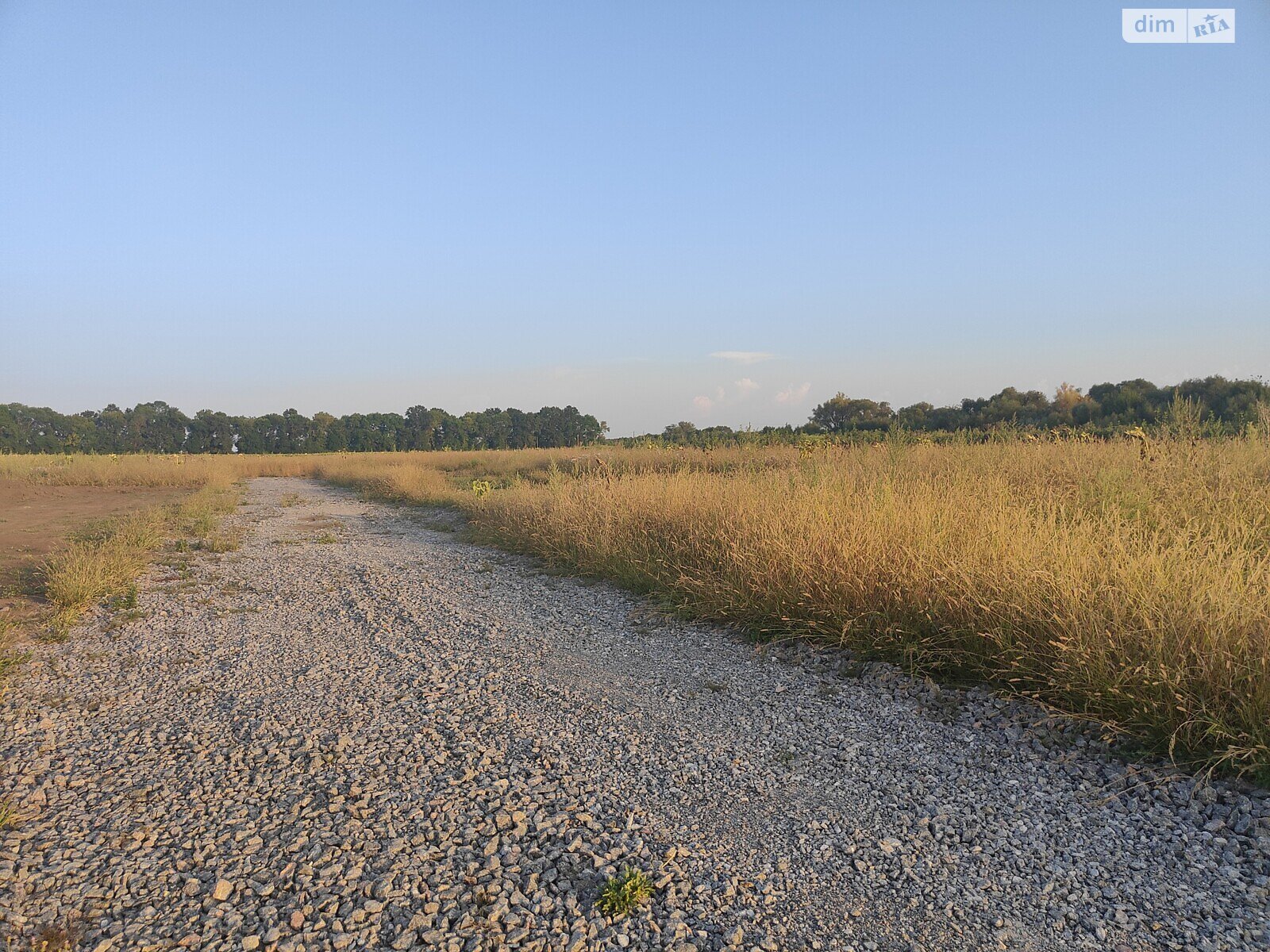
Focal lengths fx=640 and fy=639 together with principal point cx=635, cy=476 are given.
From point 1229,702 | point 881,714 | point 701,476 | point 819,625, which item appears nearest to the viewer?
point 1229,702

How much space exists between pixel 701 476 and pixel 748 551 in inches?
165

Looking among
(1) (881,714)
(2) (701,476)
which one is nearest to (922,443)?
(2) (701,476)

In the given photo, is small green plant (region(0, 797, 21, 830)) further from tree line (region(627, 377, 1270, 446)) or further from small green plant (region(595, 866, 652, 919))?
tree line (region(627, 377, 1270, 446))

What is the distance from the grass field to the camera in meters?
3.14

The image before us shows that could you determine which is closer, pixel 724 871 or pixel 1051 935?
pixel 1051 935

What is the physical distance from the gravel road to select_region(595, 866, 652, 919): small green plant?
0.13 ft

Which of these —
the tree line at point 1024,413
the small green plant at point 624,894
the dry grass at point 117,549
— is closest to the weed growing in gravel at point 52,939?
the small green plant at point 624,894

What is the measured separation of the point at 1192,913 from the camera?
214cm

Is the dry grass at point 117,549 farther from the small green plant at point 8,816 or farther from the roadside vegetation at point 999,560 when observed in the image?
the small green plant at point 8,816

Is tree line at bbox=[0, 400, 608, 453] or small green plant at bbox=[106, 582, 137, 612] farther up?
tree line at bbox=[0, 400, 608, 453]

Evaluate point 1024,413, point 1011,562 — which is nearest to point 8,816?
point 1011,562

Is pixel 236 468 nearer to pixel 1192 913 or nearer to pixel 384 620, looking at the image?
pixel 384 620

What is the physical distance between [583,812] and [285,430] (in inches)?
2973

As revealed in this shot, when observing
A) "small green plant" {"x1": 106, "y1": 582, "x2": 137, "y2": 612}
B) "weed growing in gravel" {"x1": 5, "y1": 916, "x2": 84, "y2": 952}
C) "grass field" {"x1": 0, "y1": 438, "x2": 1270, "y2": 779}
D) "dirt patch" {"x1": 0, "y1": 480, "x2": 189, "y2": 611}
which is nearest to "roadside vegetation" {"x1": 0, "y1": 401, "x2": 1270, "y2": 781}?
"grass field" {"x1": 0, "y1": 438, "x2": 1270, "y2": 779}
